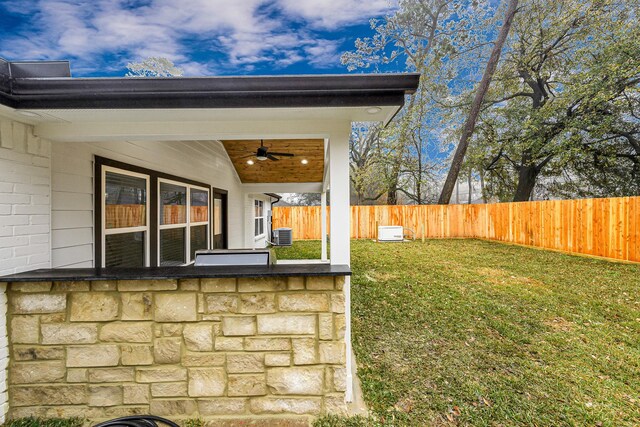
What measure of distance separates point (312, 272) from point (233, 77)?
1.42 m

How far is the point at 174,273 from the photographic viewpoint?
6.84 ft

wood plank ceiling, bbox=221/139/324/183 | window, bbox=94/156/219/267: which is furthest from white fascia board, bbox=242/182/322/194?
window, bbox=94/156/219/267

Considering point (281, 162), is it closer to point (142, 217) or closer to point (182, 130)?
point (142, 217)

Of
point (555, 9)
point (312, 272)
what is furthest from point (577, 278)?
point (555, 9)

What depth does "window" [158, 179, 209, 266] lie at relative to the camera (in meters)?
3.93

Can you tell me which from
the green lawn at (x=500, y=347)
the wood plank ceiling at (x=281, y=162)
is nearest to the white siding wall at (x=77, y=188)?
the wood plank ceiling at (x=281, y=162)

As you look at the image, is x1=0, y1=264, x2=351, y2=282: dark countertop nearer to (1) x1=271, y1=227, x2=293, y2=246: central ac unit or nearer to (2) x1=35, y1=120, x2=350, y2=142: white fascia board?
(2) x1=35, y1=120, x2=350, y2=142: white fascia board

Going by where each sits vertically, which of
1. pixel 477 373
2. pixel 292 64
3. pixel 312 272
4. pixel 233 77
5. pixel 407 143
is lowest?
pixel 477 373

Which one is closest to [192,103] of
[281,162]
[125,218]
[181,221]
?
[125,218]

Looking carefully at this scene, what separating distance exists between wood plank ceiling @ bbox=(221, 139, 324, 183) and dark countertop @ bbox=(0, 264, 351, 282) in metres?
3.79

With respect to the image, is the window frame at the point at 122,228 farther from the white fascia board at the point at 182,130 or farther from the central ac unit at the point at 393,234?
the central ac unit at the point at 393,234

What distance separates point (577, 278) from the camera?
5.86 m

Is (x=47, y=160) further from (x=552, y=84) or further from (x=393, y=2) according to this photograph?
(x=393, y=2)

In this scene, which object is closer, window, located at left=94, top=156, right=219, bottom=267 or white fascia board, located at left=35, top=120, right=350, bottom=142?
white fascia board, located at left=35, top=120, right=350, bottom=142
